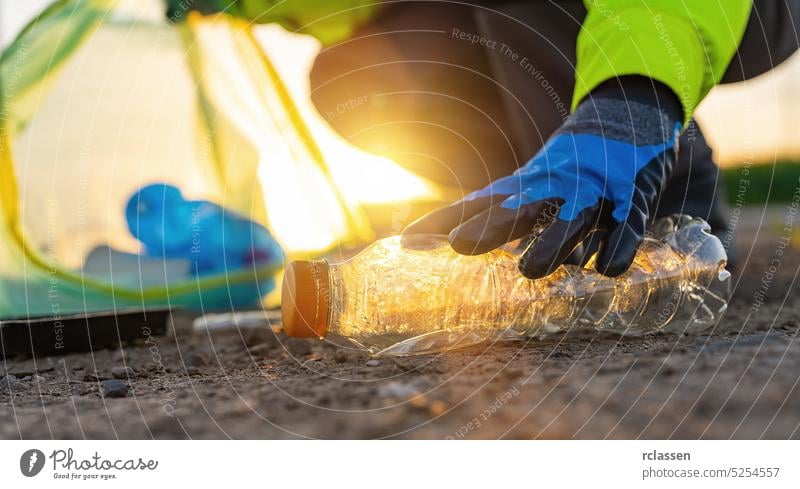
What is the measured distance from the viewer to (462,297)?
0.81m

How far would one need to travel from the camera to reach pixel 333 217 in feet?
5.65

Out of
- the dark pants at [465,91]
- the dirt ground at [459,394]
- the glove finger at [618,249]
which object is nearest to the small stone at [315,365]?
the dirt ground at [459,394]

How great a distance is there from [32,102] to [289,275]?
91 cm

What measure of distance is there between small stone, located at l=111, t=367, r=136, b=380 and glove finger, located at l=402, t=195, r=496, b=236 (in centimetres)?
43

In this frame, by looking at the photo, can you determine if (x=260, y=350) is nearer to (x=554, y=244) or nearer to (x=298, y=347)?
(x=298, y=347)

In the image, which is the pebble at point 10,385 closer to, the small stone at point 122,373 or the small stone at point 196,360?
the small stone at point 122,373

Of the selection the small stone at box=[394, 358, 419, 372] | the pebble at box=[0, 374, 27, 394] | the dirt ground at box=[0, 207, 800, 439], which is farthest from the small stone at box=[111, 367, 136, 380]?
the small stone at box=[394, 358, 419, 372]

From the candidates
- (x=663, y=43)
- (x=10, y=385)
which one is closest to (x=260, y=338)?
(x=10, y=385)

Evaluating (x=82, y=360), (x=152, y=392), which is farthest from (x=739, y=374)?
(x=82, y=360)

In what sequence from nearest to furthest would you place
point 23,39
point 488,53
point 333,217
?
point 23,39 → point 488,53 → point 333,217

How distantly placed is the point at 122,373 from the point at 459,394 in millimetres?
487

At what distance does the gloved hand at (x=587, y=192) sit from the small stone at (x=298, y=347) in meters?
0.30
